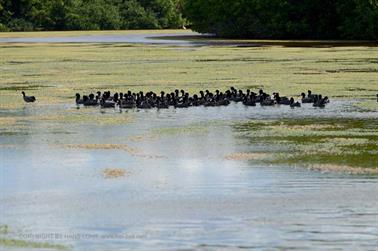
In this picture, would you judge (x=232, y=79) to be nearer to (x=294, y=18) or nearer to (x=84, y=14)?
(x=294, y=18)

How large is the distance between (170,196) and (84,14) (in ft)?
329

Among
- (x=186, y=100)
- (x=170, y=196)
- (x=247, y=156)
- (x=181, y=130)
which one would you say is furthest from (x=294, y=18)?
(x=170, y=196)

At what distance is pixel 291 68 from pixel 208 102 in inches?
603

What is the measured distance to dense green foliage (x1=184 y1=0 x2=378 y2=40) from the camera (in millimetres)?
74500

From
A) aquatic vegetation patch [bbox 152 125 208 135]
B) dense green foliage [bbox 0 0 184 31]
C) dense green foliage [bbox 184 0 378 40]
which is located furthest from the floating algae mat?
dense green foliage [bbox 0 0 184 31]

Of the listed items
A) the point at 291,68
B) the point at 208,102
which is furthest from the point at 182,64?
the point at 208,102

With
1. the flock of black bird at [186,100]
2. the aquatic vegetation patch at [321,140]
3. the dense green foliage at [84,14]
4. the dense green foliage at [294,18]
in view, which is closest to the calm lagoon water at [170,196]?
the aquatic vegetation patch at [321,140]

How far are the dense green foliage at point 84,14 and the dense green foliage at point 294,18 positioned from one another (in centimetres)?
2504

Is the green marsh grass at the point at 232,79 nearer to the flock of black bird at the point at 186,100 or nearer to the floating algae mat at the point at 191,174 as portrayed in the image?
the floating algae mat at the point at 191,174

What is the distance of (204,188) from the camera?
1439 cm

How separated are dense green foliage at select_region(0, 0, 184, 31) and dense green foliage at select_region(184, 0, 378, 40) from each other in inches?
986

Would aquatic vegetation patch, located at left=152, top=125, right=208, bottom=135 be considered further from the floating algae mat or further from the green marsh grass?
the green marsh grass

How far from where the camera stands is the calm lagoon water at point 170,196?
37.7ft

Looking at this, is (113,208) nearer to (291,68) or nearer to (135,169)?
(135,169)
